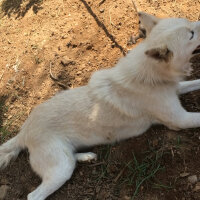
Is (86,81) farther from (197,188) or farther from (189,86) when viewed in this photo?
(197,188)

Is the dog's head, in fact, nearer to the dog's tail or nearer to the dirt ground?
the dirt ground

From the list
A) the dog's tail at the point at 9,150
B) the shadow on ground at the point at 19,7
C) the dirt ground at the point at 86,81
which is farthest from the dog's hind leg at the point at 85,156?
the shadow on ground at the point at 19,7

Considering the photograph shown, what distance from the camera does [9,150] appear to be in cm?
446

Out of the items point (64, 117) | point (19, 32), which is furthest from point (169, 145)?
point (19, 32)

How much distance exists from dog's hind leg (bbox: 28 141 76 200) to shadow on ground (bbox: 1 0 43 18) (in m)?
3.74

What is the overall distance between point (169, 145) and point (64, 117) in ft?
5.13

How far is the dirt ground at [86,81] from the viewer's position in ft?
12.6

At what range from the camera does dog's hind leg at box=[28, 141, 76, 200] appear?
158 inches

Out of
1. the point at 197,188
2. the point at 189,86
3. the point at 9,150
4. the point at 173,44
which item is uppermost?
the point at 173,44

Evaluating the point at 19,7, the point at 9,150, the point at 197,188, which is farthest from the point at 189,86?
the point at 19,7

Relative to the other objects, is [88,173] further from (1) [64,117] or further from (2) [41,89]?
(2) [41,89]

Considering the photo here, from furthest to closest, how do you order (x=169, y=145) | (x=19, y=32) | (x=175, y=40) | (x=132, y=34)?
(x=19, y=32) → (x=132, y=34) → (x=169, y=145) → (x=175, y=40)

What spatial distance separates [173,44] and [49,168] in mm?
2414

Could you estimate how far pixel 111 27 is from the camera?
5430 millimetres
